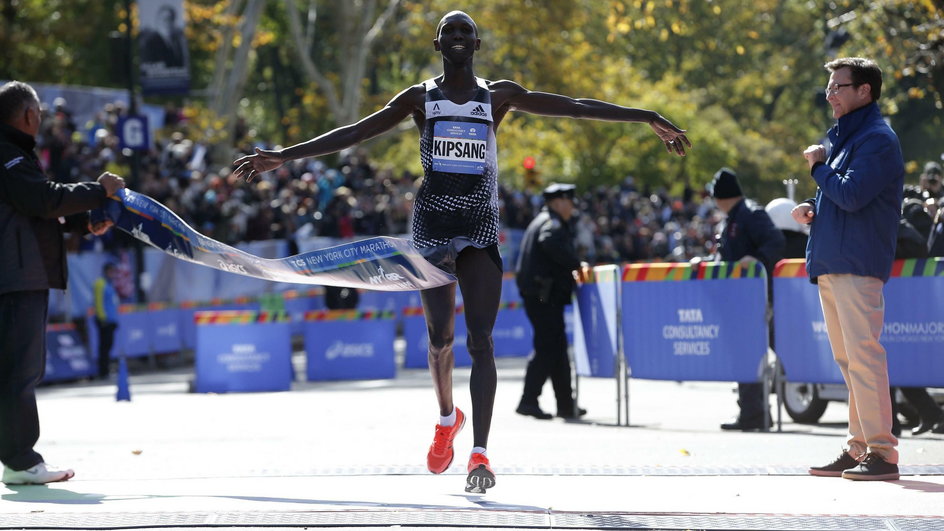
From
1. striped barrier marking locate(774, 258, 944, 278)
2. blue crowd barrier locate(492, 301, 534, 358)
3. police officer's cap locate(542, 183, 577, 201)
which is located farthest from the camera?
blue crowd barrier locate(492, 301, 534, 358)

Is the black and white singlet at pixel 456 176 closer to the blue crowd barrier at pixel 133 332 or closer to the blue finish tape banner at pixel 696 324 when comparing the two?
the blue finish tape banner at pixel 696 324

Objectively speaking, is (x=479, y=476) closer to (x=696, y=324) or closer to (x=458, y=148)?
(x=458, y=148)

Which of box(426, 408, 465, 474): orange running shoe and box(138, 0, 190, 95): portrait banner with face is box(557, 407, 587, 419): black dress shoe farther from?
box(138, 0, 190, 95): portrait banner with face

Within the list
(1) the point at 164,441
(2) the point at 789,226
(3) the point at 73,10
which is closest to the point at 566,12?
(3) the point at 73,10

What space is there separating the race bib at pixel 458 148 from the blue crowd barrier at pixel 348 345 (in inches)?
551

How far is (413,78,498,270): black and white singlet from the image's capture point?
7621 mm

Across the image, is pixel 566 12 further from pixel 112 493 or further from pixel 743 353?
pixel 112 493

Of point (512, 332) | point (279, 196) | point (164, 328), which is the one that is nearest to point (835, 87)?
point (512, 332)

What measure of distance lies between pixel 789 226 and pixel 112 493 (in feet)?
24.6

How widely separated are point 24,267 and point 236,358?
447 inches

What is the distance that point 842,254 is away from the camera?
8023 mm

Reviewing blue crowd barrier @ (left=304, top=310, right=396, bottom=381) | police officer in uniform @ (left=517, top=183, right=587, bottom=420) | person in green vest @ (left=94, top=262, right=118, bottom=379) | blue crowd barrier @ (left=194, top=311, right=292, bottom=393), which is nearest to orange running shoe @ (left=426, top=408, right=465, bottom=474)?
police officer in uniform @ (left=517, top=183, right=587, bottom=420)

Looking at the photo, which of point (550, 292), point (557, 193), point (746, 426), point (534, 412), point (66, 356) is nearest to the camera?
point (746, 426)

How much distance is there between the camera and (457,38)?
7668 mm
